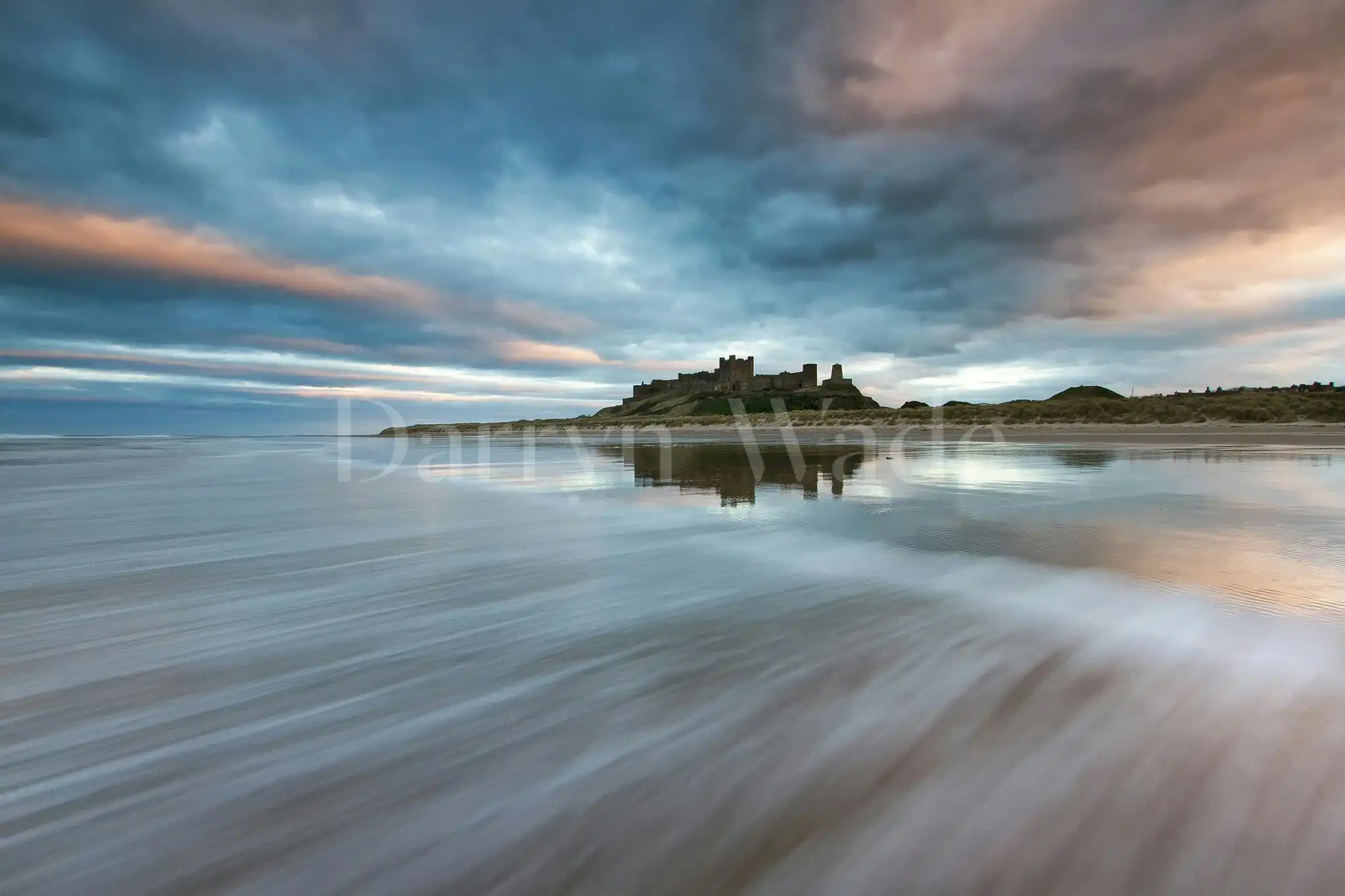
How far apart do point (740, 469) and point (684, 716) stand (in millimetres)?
11845

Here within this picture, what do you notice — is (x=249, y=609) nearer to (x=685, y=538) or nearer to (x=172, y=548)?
(x=172, y=548)

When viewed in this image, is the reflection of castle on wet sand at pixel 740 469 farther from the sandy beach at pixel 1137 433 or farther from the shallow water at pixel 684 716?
the sandy beach at pixel 1137 433

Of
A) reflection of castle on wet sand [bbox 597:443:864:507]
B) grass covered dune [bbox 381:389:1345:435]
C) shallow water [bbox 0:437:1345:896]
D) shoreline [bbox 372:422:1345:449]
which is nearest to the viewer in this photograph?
shallow water [bbox 0:437:1345:896]

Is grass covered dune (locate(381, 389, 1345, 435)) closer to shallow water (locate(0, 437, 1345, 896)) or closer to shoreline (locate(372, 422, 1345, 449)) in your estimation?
shoreline (locate(372, 422, 1345, 449))

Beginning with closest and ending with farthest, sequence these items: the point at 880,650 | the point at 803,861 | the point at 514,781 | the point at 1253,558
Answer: the point at 803,861
the point at 514,781
the point at 880,650
the point at 1253,558

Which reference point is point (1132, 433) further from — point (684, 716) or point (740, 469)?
point (684, 716)

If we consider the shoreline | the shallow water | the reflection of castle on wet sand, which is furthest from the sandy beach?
the shallow water

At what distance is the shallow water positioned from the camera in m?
1.58

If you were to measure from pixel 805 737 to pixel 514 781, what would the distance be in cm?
102

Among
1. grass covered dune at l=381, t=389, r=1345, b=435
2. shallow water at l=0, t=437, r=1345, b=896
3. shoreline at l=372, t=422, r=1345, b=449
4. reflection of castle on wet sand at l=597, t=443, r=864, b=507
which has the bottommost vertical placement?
shallow water at l=0, t=437, r=1345, b=896

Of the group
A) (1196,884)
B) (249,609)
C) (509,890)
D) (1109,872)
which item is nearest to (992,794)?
(1109,872)

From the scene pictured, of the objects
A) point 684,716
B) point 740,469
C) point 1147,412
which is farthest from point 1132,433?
point 684,716

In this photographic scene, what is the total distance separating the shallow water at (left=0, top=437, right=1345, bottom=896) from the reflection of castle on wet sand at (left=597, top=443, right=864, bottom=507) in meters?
4.48

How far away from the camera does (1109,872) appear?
4.96ft
